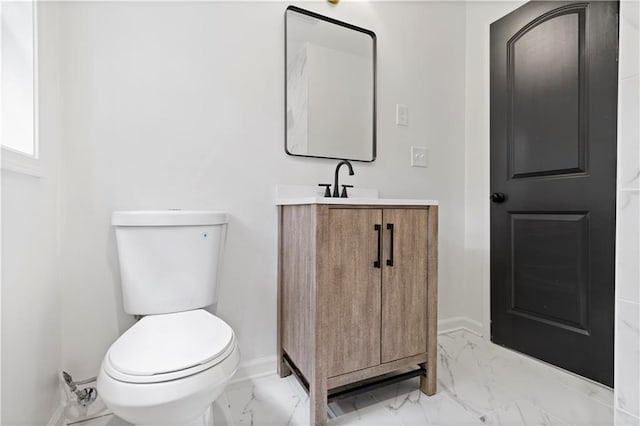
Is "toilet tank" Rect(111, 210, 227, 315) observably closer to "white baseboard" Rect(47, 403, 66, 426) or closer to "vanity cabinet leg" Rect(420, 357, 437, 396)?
"white baseboard" Rect(47, 403, 66, 426)

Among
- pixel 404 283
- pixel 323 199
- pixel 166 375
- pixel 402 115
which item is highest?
pixel 402 115

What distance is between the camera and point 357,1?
1.70m

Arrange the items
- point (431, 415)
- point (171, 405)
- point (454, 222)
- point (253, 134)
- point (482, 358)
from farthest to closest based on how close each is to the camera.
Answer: point (454, 222)
point (482, 358)
point (253, 134)
point (431, 415)
point (171, 405)

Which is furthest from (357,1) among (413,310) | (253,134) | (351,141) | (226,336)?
(226,336)

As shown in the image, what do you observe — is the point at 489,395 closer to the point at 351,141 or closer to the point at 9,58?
the point at 351,141

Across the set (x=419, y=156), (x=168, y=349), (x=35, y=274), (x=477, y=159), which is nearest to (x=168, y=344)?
(x=168, y=349)

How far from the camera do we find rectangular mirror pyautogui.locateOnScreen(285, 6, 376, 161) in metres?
1.54

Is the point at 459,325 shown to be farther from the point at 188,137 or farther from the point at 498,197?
the point at 188,137

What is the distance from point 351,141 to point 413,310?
0.91 metres

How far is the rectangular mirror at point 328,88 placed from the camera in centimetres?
154

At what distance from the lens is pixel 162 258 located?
1.15m

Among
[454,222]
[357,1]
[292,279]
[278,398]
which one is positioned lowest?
[278,398]

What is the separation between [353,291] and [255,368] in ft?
2.21

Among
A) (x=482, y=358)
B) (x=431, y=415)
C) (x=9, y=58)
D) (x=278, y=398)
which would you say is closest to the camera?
(x=9, y=58)
